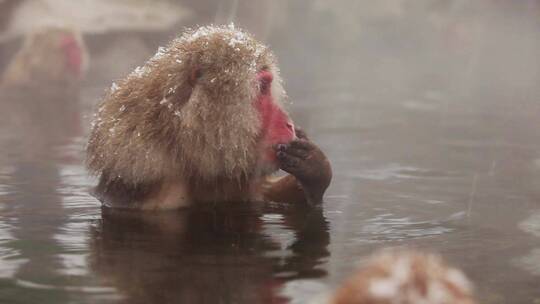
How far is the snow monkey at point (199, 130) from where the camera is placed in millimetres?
3496

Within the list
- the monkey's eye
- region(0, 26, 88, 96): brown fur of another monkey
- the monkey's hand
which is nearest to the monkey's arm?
the monkey's hand

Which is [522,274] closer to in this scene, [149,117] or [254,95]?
[254,95]

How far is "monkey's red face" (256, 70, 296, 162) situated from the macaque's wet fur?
0.03m

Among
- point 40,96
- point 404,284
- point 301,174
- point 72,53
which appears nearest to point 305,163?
point 301,174

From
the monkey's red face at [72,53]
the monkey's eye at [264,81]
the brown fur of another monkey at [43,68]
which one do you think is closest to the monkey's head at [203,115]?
the monkey's eye at [264,81]

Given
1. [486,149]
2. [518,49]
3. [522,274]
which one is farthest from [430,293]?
[518,49]

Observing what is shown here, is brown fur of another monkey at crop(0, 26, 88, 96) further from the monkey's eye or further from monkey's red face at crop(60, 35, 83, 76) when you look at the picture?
the monkey's eye

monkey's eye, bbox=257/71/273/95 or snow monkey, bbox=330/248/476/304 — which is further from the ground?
monkey's eye, bbox=257/71/273/95

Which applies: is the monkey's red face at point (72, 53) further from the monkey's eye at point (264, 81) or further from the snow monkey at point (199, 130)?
the monkey's eye at point (264, 81)

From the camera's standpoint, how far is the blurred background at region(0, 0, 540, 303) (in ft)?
9.23

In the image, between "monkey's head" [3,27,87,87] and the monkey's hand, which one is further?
"monkey's head" [3,27,87,87]

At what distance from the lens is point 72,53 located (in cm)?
988

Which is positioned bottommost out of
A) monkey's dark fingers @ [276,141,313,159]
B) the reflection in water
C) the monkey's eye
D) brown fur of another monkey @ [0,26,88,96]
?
the reflection in water

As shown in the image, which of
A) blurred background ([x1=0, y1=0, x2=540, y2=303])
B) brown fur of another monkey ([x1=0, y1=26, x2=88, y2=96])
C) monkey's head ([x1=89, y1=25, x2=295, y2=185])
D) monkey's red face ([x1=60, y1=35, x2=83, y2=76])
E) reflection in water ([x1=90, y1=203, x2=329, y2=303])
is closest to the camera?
reflection in water ([x1=90, y1=203, x2=329, y2=303])
